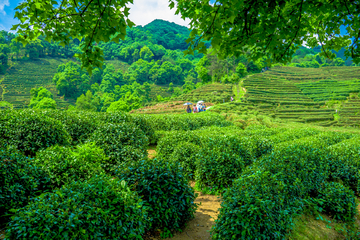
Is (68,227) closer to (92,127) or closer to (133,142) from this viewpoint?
(133,142)

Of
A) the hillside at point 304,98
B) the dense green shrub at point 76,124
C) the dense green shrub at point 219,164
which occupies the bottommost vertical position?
the hillside at point 304,98

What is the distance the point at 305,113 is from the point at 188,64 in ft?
283

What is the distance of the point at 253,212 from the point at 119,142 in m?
4.15

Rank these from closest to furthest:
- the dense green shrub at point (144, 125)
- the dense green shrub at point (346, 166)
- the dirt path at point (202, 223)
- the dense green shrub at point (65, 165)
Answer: the dirt path at point (202, 223)
the dense green shrub at point (65, 165)
the dense green shrub at point (346, 166)
the dense green shrub at point (144, 125)

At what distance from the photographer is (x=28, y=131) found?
17.6 ft

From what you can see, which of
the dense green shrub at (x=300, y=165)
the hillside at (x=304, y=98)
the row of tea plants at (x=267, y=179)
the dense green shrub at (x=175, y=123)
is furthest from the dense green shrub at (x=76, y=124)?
the hillside at (x=304, y=98)

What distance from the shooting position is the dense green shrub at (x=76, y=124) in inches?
276

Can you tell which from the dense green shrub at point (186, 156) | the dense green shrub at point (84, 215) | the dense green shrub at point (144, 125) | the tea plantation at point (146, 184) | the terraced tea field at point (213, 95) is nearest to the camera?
the dense green shrub at point (84, 215)

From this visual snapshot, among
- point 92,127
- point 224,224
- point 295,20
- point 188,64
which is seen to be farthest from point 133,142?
point 188,64

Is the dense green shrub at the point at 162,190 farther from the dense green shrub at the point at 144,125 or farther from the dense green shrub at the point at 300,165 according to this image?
the dense green shrub at the point at 144,125

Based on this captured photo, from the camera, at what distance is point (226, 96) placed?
40.5 m

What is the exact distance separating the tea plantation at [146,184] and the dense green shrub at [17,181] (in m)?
0.02

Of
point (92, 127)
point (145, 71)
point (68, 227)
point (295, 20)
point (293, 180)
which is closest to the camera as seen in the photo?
point (68, 227)

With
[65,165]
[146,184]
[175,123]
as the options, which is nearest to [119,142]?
[65,165]
